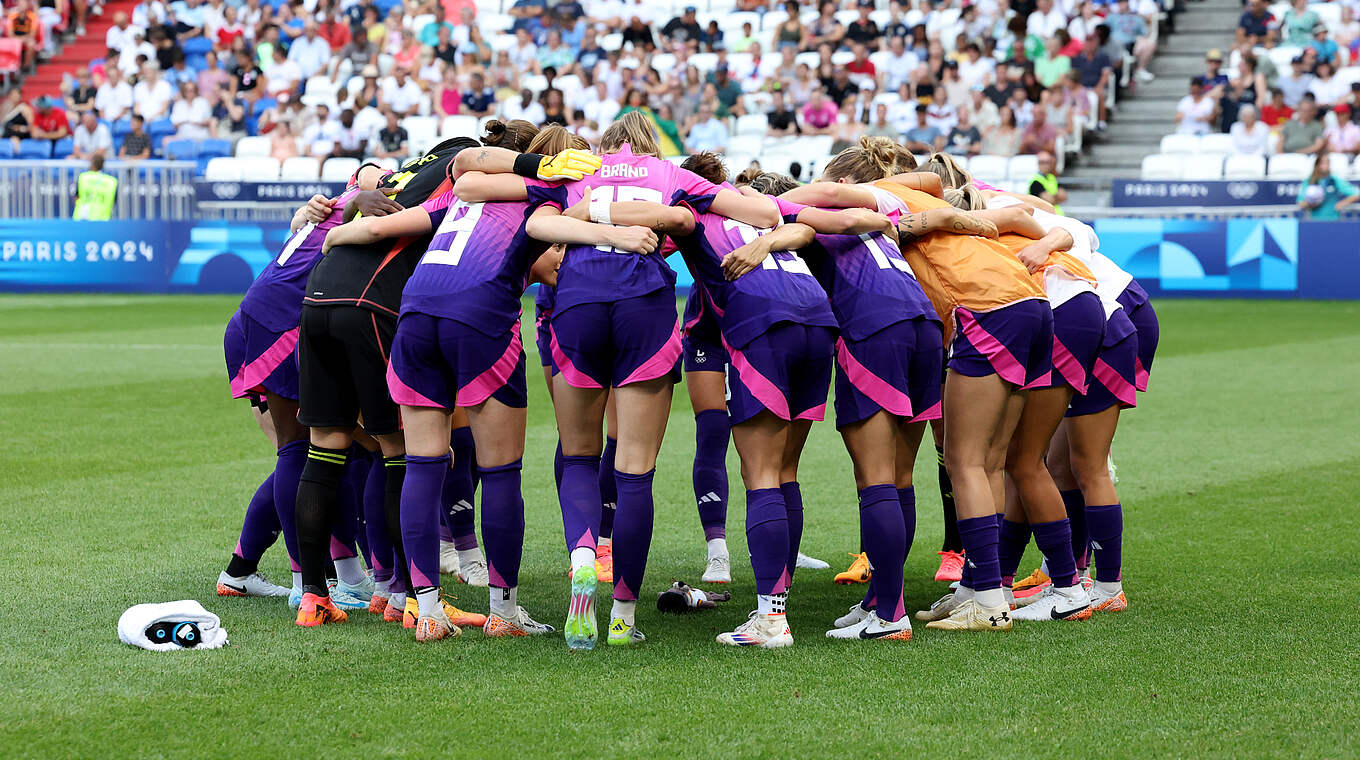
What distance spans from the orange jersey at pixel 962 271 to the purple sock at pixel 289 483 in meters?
2.49

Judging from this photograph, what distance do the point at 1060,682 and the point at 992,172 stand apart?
55.2ft

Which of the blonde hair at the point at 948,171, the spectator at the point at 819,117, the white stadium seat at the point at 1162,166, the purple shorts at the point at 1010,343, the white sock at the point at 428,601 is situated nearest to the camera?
the white sock at the point at 428,601

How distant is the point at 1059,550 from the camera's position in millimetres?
5453

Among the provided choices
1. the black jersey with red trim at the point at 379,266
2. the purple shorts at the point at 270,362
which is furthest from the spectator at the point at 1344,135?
the purple shorts at the point at 270,362

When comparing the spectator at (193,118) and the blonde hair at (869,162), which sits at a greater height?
the blonde hair at (869,162)

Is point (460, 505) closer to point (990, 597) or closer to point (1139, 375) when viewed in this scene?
point (990, 597)

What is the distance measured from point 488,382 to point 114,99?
2427 centimetres

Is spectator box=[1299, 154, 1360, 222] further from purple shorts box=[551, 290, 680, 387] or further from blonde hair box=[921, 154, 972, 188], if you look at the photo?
purple shorts box=[551, 290, 680, 387]

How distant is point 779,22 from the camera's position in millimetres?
25438

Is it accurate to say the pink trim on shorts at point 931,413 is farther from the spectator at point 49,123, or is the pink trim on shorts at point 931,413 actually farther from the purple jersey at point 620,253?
the spectator at point 49,123

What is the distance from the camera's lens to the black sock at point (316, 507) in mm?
5234

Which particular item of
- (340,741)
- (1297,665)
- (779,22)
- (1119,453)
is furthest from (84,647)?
(779,22)

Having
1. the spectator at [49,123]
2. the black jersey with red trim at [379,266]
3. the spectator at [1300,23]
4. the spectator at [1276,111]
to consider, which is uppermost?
the spectator at [1300,23]

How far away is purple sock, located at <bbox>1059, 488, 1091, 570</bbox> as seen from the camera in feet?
19.7
